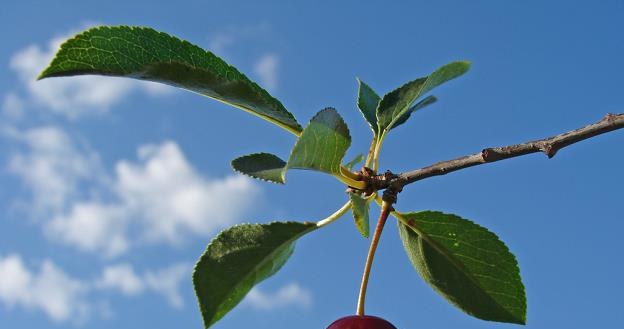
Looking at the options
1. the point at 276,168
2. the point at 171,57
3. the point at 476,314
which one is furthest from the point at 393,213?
the point at 171,57

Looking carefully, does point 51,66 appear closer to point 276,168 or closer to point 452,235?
point 276,168

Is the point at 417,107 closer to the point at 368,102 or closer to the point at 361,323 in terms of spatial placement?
the point at 368,102

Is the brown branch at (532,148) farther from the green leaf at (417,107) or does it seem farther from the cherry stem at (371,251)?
the green leaf at (417,107)

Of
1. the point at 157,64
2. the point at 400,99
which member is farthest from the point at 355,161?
the point at 157,64

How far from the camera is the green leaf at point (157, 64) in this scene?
3.92ft

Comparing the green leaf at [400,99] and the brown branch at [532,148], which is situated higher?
the green leaf at [400,99]

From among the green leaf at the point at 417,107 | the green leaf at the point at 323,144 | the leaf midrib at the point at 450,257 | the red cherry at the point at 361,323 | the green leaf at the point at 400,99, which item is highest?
the green leaf at the point at 417,107

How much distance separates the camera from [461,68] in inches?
58.2

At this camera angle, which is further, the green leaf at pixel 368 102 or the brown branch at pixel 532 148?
the green leaf at pixel 368 102

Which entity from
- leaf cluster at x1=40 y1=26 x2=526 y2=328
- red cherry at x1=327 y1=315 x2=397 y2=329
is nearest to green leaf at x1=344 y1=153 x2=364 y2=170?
leaf cluster at x1=40 y1=26 x2=526 y2=328

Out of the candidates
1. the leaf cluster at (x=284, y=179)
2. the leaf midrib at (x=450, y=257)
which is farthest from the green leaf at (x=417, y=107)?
the leaf midrib at (x=450, y=257)

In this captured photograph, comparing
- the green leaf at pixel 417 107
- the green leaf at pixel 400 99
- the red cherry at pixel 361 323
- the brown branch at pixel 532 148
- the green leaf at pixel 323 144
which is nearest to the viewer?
the green leaf at pixel 323 144

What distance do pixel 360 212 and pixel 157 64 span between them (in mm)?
390

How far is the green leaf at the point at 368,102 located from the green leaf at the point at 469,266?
8.4 inches
